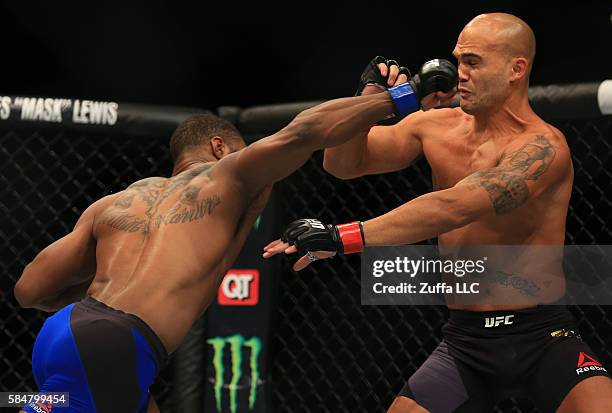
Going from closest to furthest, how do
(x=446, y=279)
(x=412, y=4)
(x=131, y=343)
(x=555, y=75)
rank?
1. (x=131, y=343)
2. (x=446, y=279)
3. (x=555, y=75)
4. (x=412, y=4)

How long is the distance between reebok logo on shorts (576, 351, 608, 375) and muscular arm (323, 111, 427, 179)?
720 mm

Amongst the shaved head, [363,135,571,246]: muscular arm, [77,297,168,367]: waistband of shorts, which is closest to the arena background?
the shaved head

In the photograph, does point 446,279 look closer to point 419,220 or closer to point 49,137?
point 419,220

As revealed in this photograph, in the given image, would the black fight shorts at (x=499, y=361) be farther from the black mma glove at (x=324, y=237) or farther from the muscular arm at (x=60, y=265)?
the muscular arm at (x=60, y=265)

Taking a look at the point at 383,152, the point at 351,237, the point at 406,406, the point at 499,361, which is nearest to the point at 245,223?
the point at 351,237

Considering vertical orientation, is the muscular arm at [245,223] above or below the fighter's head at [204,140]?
below

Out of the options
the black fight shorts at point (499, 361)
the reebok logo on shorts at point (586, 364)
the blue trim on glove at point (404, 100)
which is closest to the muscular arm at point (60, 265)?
the blue trim on glove at point (404, 100)

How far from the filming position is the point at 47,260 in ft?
7.54

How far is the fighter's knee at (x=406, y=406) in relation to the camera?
2227mm

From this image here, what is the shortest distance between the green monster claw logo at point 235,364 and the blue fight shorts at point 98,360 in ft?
2.64

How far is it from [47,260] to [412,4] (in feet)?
8.66

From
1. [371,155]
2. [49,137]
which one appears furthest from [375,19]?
[371,155]

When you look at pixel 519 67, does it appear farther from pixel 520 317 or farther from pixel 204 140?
pixel 204 140

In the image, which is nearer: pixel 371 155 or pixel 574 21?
pixel 371 155
